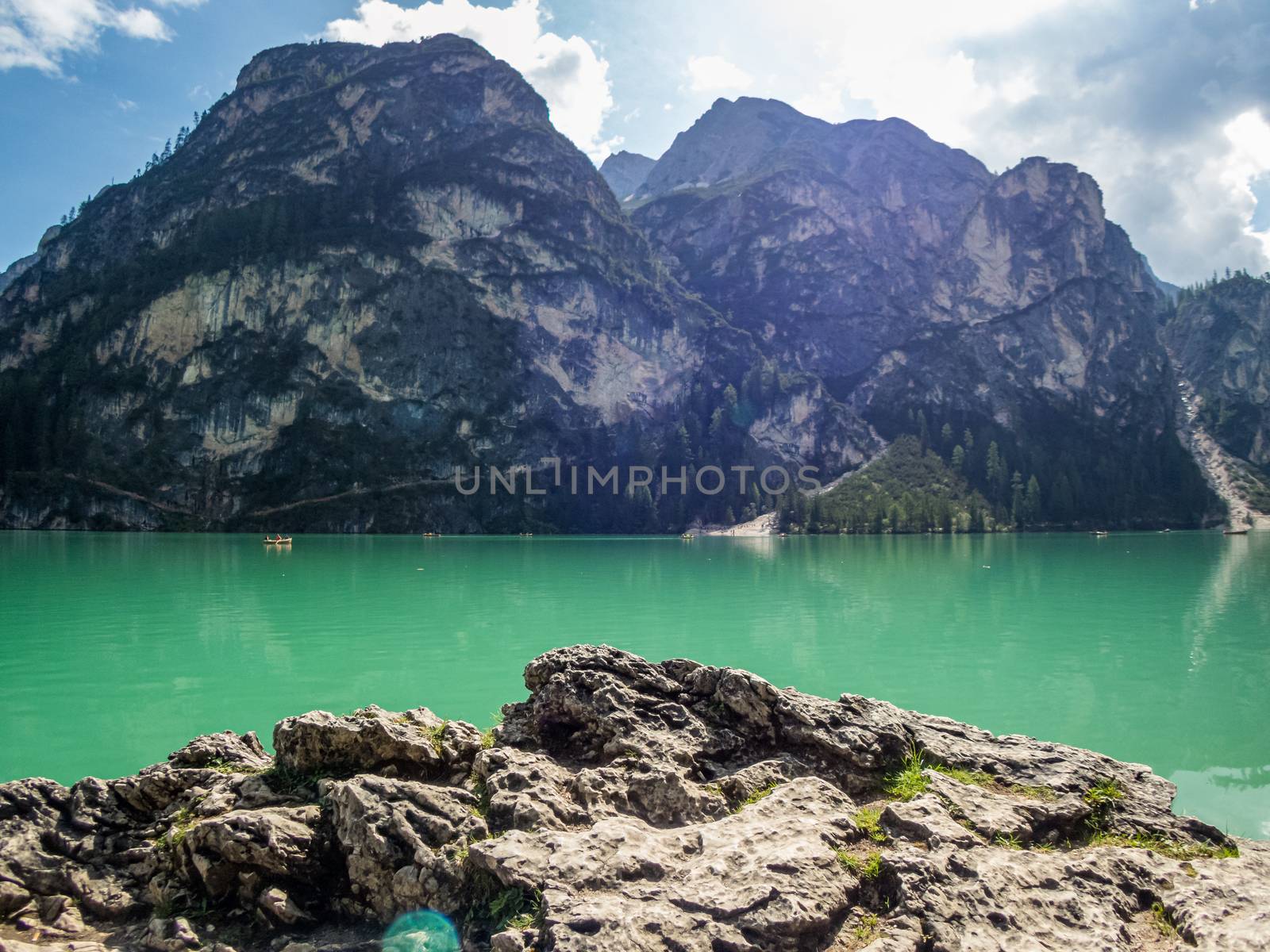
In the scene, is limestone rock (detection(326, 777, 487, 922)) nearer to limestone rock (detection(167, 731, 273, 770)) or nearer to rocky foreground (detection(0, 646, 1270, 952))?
rocky foreground (detection(0, 646, 1270, 952))

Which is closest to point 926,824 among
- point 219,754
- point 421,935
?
point 421,935

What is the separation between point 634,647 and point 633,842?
1755 centimetres

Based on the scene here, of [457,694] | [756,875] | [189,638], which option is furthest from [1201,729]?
[189,638]

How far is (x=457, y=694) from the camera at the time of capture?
17.2 metres

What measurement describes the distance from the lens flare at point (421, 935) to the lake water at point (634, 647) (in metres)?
8.30

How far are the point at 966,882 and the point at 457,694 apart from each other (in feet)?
44.6

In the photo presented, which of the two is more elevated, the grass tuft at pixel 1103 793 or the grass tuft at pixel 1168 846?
the grass tuft at pixel 1103 793

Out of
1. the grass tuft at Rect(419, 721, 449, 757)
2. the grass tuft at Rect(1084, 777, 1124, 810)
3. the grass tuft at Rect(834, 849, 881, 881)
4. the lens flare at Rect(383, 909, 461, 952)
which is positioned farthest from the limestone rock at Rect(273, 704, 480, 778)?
the grass tuft at Rect(1084, 777, 1124, 810)

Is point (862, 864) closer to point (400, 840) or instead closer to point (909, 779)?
point (909, 779)

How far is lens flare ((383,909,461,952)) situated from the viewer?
541 cm

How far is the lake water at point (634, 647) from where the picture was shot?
577 inches

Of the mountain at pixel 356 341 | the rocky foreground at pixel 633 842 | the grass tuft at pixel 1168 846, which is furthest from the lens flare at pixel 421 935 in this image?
the mountain at pixel 356 341

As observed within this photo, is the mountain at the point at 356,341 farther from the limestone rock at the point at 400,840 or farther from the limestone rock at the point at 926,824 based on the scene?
the limestone rock at the point at 926,824

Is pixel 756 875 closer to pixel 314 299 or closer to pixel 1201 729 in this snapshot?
pixel 1201 729
